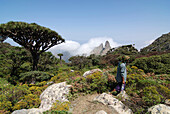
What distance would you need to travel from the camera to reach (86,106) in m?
4.70

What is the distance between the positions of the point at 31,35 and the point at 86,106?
10680 millimetres

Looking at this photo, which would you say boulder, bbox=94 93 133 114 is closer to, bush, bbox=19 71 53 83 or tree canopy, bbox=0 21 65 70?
bush, bbox=19 71 53 83

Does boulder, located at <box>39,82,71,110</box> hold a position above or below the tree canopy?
below

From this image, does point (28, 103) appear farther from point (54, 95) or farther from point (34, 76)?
point (34, 76)

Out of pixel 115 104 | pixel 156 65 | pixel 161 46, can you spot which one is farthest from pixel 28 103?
pixel 161 46

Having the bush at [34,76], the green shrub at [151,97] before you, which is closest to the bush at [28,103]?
the bush at [34,76]

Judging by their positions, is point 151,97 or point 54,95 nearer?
point 151,97

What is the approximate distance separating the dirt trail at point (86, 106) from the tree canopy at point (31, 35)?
31.3 ft

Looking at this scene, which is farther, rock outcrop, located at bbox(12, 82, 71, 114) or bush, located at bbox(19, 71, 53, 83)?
bush, located at bbox(19, 71, 53, 83)

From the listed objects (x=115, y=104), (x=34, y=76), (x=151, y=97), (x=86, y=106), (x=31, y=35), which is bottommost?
(x=86, y=106)

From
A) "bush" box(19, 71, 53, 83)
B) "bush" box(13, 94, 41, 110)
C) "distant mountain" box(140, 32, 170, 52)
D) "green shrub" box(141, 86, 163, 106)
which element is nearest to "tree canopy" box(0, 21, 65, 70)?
"bush" box(19, 71, 53, 83)

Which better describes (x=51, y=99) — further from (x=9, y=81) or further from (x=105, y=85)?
(x=9, y=81)

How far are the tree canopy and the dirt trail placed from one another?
953 cm

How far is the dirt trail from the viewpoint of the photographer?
4.20 m
